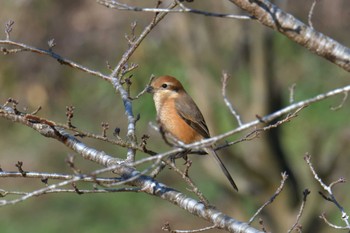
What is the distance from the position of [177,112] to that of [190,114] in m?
0.10

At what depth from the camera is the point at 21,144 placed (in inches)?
685

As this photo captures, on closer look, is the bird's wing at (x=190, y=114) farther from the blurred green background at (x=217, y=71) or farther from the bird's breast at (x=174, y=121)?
the blurred green background at (x=217, y=71)

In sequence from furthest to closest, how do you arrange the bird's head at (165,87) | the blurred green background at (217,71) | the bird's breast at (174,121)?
the blurred green background at (217,71) < the bird's head at (165,87) < the bird's breast at (174,121)

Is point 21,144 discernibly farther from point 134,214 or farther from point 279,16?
point 279,16

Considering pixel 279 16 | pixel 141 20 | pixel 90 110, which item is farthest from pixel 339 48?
pixel 90 110

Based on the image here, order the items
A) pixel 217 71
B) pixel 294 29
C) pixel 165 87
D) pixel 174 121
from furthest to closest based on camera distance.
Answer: pixel 217 71 → pixel 165 87 → pixel 174 121 → pixel 294 29

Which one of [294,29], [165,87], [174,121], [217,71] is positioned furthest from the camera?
[217,71]

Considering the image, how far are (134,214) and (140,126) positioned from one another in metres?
3.35

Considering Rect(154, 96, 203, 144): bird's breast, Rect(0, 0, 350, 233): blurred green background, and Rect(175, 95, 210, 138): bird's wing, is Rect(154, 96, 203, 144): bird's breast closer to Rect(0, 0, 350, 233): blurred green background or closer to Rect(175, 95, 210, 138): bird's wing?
Rect(175, 95, 210, 138): bird's wing

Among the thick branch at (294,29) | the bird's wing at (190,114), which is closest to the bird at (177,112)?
the bird's wing at (190,114)

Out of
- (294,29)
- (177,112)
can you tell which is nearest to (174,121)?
(177,112)

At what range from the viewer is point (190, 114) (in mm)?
5363

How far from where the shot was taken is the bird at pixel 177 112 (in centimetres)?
527

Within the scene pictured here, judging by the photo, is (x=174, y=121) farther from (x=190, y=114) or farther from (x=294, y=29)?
(x=294, y=29)
